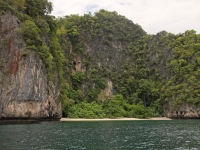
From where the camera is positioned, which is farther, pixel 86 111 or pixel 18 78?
pixel 86 111

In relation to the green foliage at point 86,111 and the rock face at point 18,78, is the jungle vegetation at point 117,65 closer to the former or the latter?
the green foliage at point 86,111

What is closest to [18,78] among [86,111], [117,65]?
[86,111]

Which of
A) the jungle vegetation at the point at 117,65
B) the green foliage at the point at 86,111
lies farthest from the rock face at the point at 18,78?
the green foliage at the point at 86,111

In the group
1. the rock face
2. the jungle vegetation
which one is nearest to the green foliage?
the jungle vegetation

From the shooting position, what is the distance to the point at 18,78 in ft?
126

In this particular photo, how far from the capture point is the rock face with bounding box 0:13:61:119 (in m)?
37.7

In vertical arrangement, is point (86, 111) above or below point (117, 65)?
below

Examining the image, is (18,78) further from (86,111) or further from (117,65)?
(117,65)

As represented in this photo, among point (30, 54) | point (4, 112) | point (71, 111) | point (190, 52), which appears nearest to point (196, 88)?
point (190, 52)

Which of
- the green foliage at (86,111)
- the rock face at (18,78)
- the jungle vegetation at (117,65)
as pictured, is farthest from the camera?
the jungle vegetation at (117,65)

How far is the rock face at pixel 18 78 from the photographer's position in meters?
37.7

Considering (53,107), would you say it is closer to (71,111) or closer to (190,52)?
(71,111)

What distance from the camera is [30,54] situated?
133ft

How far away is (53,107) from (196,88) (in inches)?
1376
